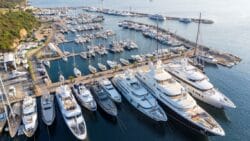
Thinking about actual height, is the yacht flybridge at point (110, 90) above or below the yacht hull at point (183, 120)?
above

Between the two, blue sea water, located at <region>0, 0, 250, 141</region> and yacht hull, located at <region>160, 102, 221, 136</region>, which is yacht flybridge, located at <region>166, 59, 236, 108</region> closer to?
blue sea water, located at <region>0, 0, 250, 141</region>

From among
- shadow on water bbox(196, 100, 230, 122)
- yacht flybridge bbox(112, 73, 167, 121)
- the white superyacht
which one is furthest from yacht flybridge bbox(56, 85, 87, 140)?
shadow on water bbox(196, 100, 230, 122)

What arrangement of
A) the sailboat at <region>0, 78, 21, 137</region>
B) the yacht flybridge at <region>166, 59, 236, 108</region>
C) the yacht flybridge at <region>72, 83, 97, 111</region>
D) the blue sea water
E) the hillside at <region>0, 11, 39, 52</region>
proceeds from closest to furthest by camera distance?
the sailboat at <region>0, 78, 21, 137</region>
the blue sea water
the yacht flybridge at <region>72, 83, 97, 111</region>
the yacht flybridge at <region>166, 59, 236, 108</region>
the hillside at <region>0, 11, 39, 52</region>

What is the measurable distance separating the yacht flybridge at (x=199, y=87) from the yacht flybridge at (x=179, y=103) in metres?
5.49

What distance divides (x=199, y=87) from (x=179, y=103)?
10.0 m

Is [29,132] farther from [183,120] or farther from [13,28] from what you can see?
[13,28]

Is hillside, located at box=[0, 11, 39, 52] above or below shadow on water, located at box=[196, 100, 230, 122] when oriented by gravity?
above

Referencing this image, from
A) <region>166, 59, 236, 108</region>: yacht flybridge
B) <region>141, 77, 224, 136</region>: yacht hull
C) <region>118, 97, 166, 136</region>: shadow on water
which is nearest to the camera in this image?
<region>141, 77, 224, 136</region>: yacht hull

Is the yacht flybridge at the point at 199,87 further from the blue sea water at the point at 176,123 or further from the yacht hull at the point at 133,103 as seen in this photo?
the yacht hull at the point at 133,103

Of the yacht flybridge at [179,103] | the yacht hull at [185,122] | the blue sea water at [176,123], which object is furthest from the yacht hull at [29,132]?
the yacht hull at [185,122]

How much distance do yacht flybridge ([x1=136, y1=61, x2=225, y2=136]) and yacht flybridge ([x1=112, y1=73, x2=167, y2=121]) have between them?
6.77ft

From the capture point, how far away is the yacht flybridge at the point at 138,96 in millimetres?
51438

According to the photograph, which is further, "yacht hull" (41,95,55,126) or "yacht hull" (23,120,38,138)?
"yacht hull" (41,95,55,126)

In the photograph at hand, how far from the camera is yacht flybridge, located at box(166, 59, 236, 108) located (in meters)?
54.9
